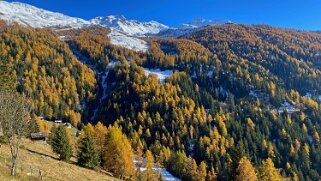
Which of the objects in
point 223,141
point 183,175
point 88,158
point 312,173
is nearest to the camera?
point 88,158

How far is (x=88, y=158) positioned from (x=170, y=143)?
129 m

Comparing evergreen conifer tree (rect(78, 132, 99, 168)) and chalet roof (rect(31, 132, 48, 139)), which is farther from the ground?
evergreen conifer tree (rect(78, 132, 99, 168))

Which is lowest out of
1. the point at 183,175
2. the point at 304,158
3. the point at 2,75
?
the point at 183,175

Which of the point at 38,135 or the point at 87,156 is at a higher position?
the point at 87,156

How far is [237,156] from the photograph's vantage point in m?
73.1

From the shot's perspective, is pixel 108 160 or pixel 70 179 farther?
pixel 108 160

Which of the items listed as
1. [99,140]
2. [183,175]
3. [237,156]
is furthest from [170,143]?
[237,156]

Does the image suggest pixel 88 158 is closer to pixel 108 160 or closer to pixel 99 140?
pixel 108 160

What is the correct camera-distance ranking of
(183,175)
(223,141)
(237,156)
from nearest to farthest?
(237,156)
(183,175)
(223,141)

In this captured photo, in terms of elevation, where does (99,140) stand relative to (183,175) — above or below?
above

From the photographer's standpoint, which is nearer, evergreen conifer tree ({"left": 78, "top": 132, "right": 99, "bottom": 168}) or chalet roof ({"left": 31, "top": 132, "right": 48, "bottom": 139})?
evergreen conifer tree ({"left": 78, "top": 132, "right": 99, "bottom": 168})

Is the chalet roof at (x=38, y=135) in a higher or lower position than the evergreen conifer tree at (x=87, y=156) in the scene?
lower

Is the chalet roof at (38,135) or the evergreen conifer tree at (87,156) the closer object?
the evergreen conifer tree at (87,156)

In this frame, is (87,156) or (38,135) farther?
(38,135)
